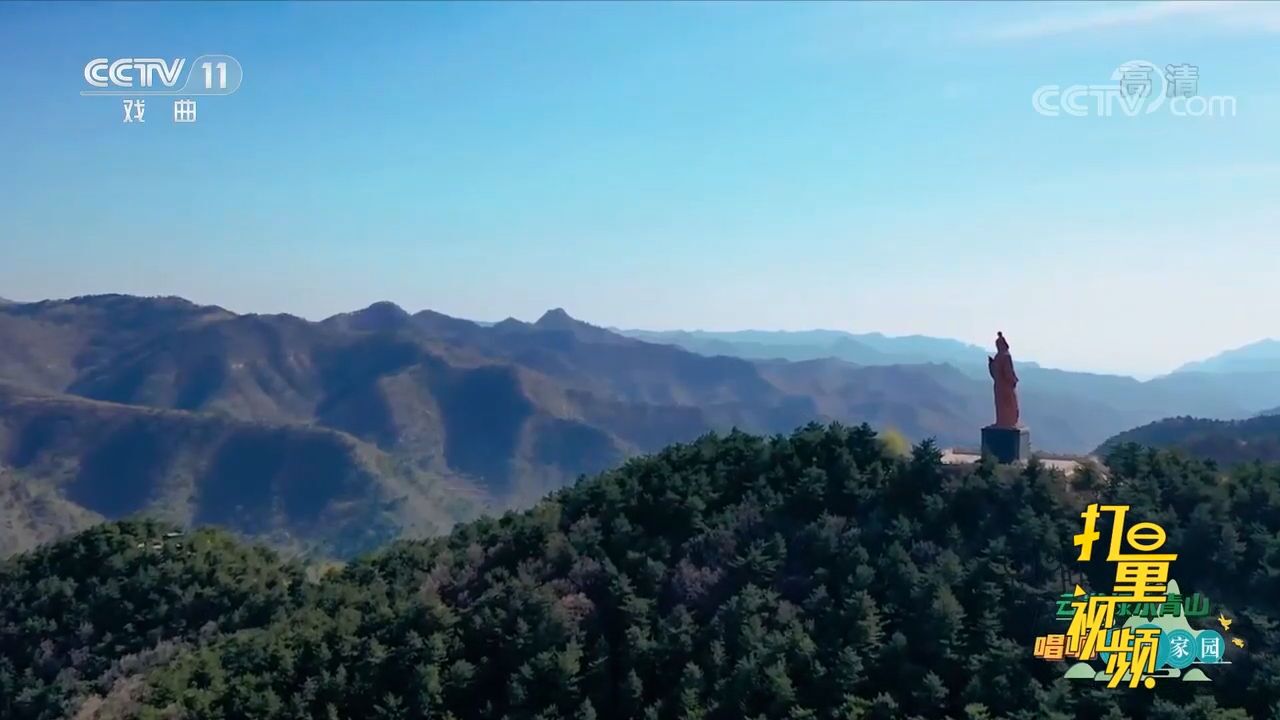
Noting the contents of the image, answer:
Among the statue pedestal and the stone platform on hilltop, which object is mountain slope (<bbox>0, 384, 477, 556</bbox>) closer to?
the stone platform on hilltop

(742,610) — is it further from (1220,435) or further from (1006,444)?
(1220,435)

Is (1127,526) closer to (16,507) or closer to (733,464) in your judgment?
(733,464)

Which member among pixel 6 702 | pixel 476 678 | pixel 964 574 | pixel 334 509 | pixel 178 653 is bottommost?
pixel 334 509

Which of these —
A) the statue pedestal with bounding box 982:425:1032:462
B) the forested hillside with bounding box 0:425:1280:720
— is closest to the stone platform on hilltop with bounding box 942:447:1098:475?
the statue pedestal with bounding box 982:425:1032:462

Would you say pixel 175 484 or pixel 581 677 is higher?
pixel 581 677

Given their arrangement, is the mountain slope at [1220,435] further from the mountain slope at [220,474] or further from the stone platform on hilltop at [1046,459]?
the mountain slope at [220,474]

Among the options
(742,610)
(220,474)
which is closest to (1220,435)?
(742,610)

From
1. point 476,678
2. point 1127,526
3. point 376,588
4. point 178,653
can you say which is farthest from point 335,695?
point 1127,526
